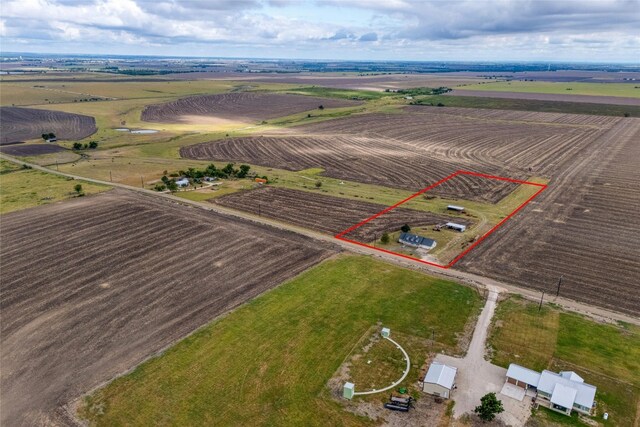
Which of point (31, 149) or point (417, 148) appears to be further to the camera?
point (417, 148)

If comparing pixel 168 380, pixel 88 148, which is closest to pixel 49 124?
pixel 88 148

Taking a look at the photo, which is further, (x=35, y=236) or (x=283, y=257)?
(x=35, y=236)

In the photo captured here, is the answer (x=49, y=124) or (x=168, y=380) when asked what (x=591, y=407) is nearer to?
(x=168, y=380)

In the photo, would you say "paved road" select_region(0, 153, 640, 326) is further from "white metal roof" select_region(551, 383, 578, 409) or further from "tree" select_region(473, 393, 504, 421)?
"tree" select_region(473, 393, 504, 421)

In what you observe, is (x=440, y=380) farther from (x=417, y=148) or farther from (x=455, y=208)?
(x=417, y=148)

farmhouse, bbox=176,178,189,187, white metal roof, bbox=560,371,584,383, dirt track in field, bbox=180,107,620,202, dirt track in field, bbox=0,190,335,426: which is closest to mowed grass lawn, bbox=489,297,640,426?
white metal roof, bbox=560,371,584,383

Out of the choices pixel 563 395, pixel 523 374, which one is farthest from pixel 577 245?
pixel 563 395

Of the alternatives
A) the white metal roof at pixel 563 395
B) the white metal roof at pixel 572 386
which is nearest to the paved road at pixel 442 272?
the white metal roof at pixel 572 386
